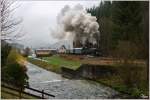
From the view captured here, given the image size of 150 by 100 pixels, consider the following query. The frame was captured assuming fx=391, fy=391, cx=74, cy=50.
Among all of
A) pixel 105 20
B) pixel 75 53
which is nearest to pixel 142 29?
pixel 105 20

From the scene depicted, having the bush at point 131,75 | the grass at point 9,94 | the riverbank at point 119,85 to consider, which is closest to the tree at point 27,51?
the grass at point 9,94

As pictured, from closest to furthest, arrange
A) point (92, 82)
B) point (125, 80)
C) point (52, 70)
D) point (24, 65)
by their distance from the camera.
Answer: point (24, 65) < point (52, 70) < point (92, 82) < point (125, 80)

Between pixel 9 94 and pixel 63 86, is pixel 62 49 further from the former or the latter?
pixel 63 86

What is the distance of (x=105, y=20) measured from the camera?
9.15m

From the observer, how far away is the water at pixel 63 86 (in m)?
9.33

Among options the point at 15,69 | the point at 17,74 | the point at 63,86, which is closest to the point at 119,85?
the point at 63,86

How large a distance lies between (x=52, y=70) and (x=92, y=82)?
7.01 ft

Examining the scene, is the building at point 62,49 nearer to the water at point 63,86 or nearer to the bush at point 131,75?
the water at point 63,86

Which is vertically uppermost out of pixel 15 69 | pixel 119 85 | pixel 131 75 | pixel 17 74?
pixel 15 69

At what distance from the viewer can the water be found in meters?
9.33

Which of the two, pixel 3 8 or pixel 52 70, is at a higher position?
pixel 3 8

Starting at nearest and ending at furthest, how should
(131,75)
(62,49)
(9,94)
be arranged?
(9,94) < (62,49) < (131,75)

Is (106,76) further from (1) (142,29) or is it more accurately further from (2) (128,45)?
(1) (142,29)

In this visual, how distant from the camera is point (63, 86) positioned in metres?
10.4
